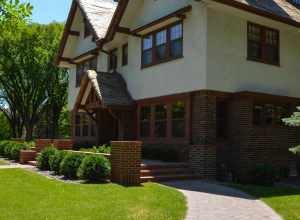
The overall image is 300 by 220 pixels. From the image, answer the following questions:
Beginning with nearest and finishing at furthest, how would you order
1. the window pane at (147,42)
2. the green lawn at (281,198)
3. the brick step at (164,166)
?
1. the green lawn at (281,198)
2. the brick step at (164,166)
3. the window pane at (147,42)

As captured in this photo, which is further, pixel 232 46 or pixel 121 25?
pixel 121 25

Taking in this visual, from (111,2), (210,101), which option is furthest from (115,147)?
(111,2)

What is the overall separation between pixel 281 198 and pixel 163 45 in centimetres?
944

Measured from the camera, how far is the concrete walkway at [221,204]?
32.8 ft

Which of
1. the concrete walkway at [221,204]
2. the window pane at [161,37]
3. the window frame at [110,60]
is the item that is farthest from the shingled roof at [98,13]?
the concrete walkway at [221,204]

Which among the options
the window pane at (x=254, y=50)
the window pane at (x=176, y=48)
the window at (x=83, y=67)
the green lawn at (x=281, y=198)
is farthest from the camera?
the window at (x=83, y=67)

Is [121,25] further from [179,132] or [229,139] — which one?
[229,139]

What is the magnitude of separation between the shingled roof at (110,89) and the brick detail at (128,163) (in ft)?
21.2

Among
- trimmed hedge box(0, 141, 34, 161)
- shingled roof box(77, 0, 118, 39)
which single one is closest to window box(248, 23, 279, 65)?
shingled roof box(77, 0, 118, 39)

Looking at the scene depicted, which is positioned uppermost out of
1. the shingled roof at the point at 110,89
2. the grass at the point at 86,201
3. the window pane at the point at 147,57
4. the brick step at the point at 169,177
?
the window pane at the point at 147,57

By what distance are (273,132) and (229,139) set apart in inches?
75.5

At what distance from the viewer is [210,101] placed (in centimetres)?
1734

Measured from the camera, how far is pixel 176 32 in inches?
749

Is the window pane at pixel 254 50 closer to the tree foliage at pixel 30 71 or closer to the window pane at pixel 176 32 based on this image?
the window pane at pixel 176 32
